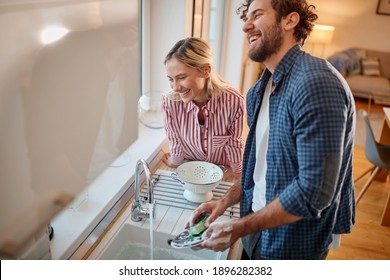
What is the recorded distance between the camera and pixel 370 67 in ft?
16.2

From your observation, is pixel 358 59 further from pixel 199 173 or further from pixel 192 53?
pixel 199 173

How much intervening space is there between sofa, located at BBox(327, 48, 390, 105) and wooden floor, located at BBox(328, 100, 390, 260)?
2.29m

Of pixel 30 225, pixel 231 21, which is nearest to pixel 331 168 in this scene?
pixel 30 225

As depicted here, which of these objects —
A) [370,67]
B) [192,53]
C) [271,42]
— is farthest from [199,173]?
[370,67]

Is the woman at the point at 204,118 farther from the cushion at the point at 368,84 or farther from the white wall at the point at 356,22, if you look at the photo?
the white wall at the point at 356,22

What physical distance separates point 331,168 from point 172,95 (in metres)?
0.80

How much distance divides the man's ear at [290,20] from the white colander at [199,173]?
55 centimetres

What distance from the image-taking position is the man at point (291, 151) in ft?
2.30

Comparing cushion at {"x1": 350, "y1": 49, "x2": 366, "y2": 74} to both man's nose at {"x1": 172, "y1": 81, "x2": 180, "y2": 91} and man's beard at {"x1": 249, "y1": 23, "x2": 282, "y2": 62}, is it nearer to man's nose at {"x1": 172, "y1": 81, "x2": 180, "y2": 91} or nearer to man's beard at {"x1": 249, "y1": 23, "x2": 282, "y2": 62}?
man's nose at {"x1": 172, "y1": 81, "x2": 180, "y2": 91}

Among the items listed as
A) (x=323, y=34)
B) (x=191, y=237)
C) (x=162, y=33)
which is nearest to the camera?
(x=191, y=237)

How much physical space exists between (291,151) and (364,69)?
4.78m

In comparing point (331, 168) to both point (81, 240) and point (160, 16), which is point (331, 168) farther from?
point (160, 16)

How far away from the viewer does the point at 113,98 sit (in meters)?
0.89
